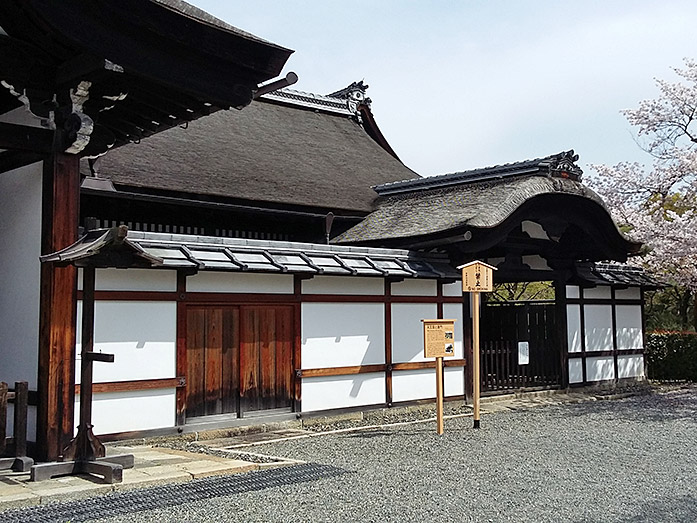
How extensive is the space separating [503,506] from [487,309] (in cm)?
927

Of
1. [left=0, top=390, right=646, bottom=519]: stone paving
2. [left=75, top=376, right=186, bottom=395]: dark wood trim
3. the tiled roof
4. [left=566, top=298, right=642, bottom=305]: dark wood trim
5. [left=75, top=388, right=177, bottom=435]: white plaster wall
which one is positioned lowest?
[left=0, top=390, right=646, bottom=519]: stone paving

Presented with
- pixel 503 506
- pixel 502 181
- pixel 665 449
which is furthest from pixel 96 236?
pixel 502 181

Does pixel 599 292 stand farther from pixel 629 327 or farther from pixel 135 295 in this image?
pixel 135 295

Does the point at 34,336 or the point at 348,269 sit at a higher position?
the point at 348,269

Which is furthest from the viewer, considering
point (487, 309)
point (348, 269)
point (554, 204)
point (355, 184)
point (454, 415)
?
point (487, 309)

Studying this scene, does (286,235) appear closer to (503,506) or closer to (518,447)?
(518,447)

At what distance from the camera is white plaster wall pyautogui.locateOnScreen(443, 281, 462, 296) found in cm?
1130

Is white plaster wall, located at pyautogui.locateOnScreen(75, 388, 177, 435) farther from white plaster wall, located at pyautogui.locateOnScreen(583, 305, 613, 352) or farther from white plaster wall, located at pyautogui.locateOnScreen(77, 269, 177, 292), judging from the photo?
white plaster wall, located at pyautogui.locateOnScreen(583, 305, 613, 352)

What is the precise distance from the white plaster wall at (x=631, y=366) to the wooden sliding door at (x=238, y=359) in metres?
7.58

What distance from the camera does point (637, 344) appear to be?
14.9m


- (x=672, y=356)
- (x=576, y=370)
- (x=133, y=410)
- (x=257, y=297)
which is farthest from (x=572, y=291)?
(x=133, y=410)

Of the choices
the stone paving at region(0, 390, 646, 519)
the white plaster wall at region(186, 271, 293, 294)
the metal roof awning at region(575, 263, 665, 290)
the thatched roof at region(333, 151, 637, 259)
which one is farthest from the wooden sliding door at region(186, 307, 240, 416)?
the metal roof awning at region(575, 263, 665, 290)

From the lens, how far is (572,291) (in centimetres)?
1350

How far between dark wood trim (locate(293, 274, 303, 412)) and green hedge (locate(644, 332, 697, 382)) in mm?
9580
